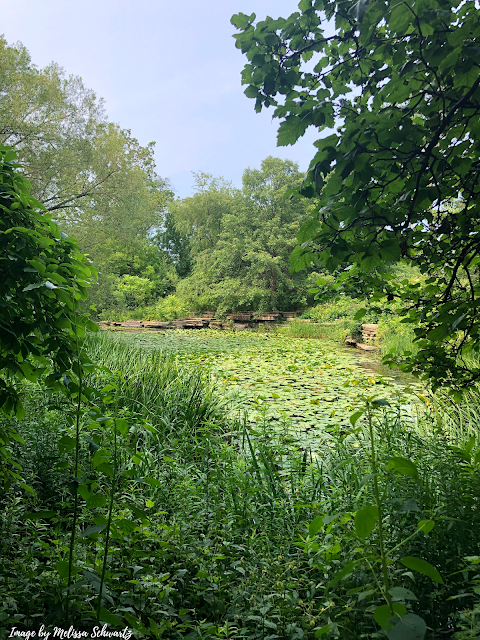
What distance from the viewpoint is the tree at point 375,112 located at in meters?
0.96

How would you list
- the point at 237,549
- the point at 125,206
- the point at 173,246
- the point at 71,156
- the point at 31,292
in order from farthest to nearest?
1. the point at 173,246
2. the point at 125,206
3. the point at 71,156
4. the point at 237,549
5. the point at 31,292

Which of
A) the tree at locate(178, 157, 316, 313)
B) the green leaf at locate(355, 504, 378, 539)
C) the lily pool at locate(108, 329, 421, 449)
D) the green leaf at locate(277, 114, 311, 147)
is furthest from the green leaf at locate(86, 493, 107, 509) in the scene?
the tree at locate(178, 157, 316, 313)

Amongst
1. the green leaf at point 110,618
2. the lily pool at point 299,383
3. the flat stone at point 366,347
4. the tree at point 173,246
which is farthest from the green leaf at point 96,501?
the tree at point 173,246

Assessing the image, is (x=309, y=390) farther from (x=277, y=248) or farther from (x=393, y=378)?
(x=277, y=248)

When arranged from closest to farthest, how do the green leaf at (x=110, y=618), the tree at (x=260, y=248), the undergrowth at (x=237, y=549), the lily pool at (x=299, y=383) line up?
1. the green leaf at (x=110, y=618)
2. the undergrowth at (x=237, y=549)
3. the lily pool at (x=299, y=383)
4. the tree at (x=260, y=248)

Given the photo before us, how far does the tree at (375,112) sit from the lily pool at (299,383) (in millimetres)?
1227

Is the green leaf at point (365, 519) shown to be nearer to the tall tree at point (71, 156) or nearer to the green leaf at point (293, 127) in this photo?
the green leaf at point (293, 127)

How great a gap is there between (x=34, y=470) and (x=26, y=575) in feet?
3.38

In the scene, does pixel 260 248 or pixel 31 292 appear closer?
pixel 31 292

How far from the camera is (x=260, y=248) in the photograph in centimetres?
1361

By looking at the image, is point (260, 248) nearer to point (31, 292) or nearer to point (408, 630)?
point (31, 292)

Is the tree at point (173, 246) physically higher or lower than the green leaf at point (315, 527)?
higher

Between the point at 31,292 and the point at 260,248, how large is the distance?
1270cm

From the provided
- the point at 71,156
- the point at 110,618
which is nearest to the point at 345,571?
the point at 110,618
